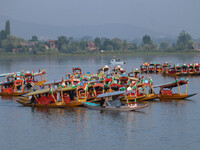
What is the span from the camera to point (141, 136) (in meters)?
41.6

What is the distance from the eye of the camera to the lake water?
3953 cm

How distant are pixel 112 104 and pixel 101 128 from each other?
719 centimetres

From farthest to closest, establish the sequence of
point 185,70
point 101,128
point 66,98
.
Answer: point 185,70 < point 66,98 < point 101,128

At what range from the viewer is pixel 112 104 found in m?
51.7

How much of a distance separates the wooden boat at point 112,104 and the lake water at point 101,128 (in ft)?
2.08

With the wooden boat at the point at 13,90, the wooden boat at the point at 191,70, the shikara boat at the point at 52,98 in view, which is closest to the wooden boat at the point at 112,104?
the shikara boat at the point at 52,98

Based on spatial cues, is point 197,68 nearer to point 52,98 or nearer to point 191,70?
point 191,70

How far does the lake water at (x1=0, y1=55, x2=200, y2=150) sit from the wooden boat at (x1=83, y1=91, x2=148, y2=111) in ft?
2.08

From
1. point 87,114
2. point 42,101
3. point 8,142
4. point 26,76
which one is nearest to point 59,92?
point 42,101

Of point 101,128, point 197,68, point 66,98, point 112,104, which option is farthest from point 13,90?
point 197,68

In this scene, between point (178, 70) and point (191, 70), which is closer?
point (191, 70)

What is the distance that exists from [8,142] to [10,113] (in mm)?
13661

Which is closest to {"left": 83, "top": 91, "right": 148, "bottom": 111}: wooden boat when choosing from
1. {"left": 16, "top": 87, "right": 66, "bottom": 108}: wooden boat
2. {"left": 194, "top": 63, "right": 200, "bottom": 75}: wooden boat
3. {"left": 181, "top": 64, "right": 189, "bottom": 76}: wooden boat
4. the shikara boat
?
the shikara boat

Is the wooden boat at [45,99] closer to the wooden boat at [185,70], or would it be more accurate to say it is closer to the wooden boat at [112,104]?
the wooden boat at [112,104]
